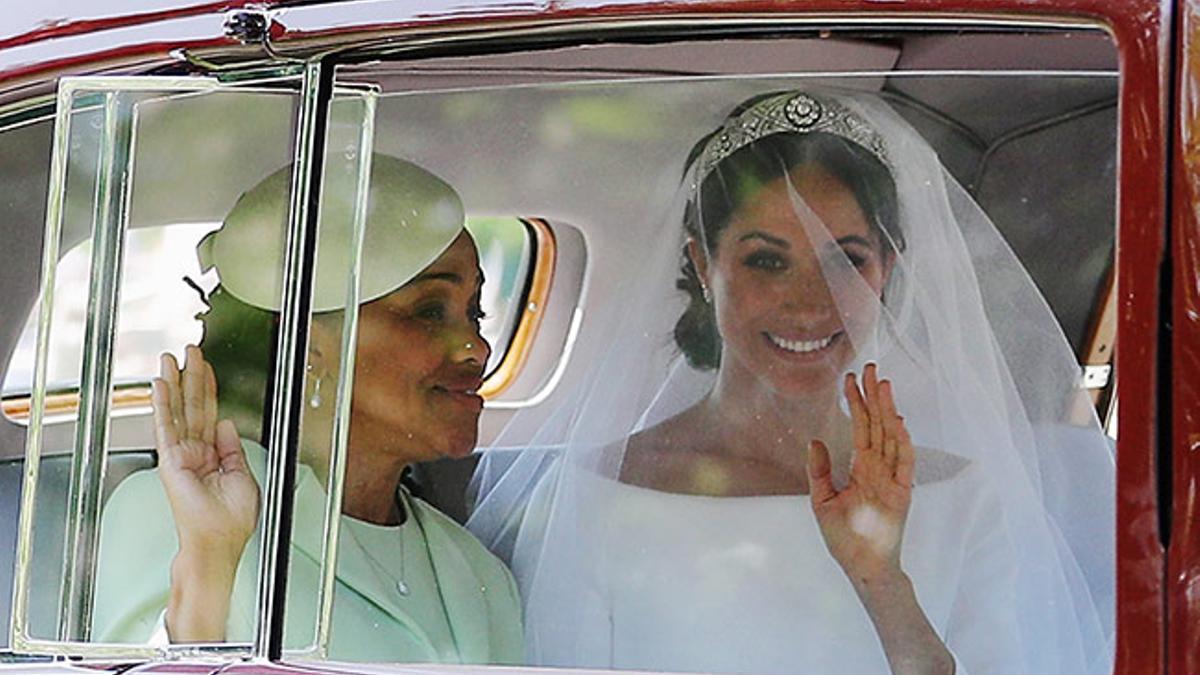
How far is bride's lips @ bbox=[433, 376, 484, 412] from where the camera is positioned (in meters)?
2.46

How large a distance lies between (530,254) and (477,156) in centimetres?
31

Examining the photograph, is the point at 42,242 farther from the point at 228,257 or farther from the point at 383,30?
the point at 383,30

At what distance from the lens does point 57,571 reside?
208 centimetres

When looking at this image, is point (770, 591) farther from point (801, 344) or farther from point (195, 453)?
point (195, 453)

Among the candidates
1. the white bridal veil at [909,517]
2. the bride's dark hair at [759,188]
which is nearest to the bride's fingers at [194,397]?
the white bridal veil at [909,517]

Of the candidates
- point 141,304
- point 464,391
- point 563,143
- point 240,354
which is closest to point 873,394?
point 563,143

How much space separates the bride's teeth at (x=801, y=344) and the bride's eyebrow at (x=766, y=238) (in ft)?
0.35

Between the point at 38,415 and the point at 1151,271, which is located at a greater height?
the point at 1151,271

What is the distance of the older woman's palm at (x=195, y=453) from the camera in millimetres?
2086

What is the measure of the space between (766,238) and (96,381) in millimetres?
783

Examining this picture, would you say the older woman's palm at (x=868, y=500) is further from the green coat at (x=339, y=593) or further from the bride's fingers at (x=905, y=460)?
the green coat at (x=339, y=593)

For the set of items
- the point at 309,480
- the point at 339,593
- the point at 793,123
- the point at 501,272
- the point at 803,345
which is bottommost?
the point at 339,593

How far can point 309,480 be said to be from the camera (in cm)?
Answer: 204

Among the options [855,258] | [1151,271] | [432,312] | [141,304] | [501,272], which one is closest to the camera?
[1151,271]
